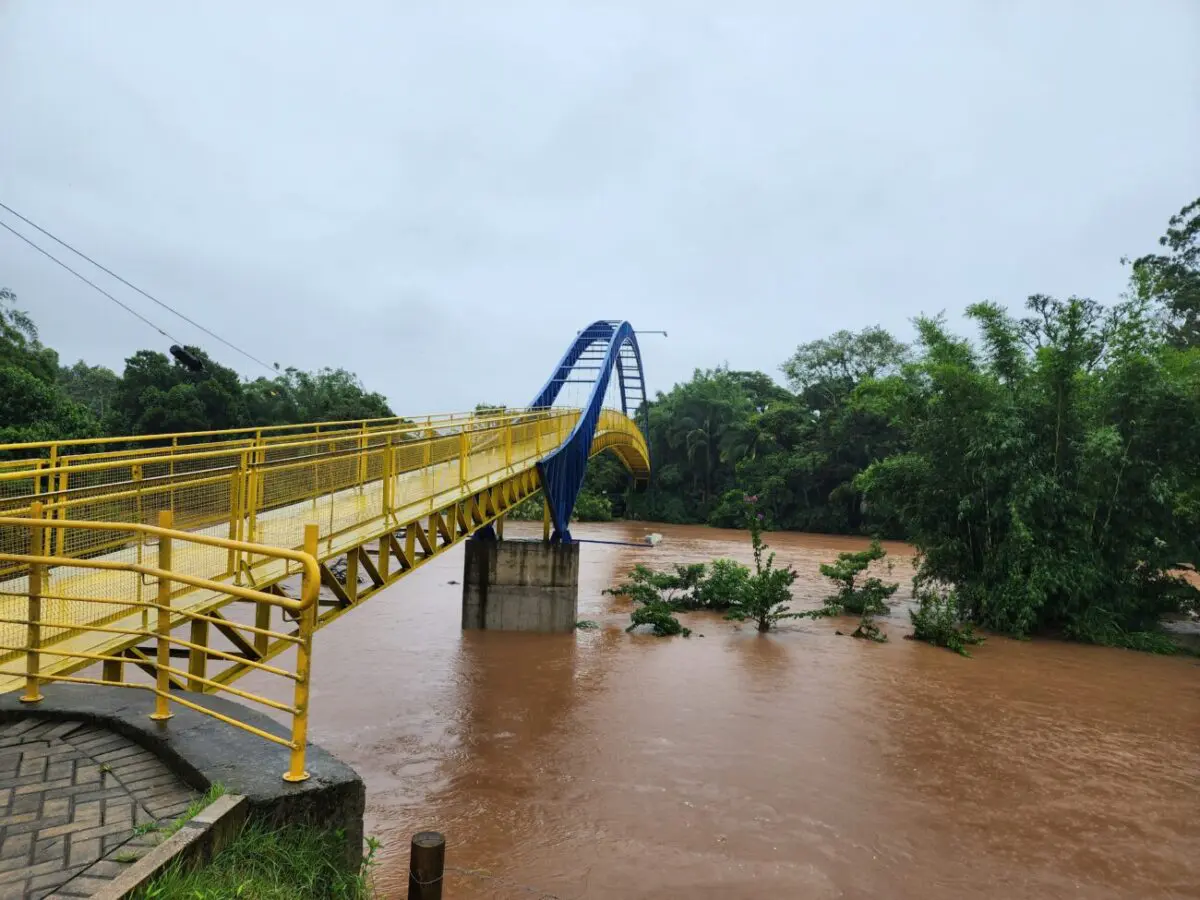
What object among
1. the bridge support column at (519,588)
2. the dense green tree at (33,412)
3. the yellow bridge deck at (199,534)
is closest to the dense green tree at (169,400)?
the dense green tree at (33,412)

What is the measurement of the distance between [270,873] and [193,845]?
0.36 meters

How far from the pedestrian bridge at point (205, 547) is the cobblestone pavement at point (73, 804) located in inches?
14.1

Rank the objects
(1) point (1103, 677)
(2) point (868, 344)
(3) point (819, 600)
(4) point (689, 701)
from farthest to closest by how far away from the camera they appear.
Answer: (2) point (868, 344), (3) point (819, 600), (1) point (1103, 677), (4) point (689, 701)

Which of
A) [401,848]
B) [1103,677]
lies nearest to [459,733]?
[401,848]

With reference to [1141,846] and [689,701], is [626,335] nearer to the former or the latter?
[689,701]

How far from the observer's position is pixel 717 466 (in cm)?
5441

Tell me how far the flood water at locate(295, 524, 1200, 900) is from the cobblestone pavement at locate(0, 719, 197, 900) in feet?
8.19

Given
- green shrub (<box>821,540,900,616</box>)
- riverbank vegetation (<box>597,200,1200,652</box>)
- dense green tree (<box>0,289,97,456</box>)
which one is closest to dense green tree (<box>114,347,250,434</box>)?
dense green tree (<box>0,289,97,456</box>)

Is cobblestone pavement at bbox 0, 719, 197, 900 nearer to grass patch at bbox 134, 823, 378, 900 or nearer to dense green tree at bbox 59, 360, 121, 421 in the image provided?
grass patch at bbox 134, 823, 378, 900

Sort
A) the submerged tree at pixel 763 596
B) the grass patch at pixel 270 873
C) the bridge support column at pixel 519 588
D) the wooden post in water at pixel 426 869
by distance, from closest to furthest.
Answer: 1. the grass patch at pixel 270 873
2. the wooden post in water at pixel 426 869
3. the bridge support column at pixel 519 588
4. the submerged tree at pixel 763 596

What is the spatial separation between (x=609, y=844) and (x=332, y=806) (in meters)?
3.61

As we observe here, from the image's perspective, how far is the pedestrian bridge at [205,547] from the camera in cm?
400

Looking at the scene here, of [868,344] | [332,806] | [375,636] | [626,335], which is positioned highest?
[868,344]

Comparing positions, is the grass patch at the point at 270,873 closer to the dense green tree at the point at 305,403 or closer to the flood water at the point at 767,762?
the flood water at the point at 767,762
